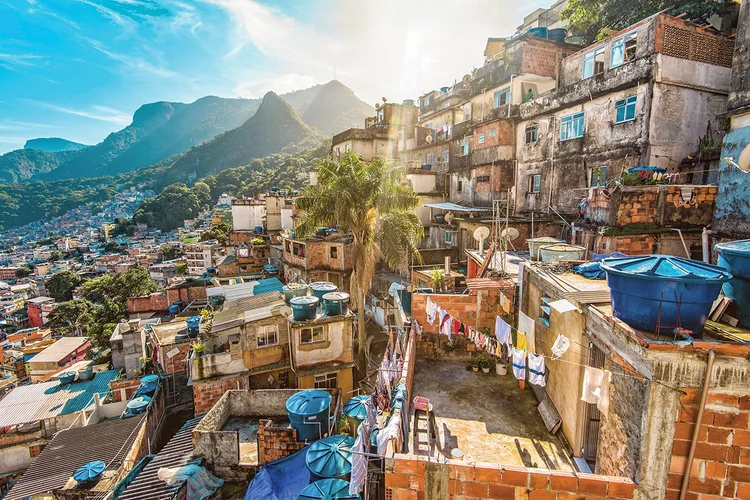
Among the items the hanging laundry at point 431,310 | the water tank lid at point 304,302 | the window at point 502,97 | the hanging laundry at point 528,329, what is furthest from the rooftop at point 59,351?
the window at point 502,97

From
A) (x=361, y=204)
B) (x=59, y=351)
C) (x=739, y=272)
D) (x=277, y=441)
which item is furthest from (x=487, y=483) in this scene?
(x=59, y=351)

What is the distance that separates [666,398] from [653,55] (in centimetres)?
1882

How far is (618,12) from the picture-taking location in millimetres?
23547

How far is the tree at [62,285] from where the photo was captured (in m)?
68.1

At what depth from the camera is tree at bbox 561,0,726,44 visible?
63.9ft

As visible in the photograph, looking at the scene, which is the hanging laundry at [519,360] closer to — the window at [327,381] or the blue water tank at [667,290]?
the blue water tank at [667,290]

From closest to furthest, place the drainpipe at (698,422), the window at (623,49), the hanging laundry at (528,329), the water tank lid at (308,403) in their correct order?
the drainpipe at (698,422)
the hanging laundry at (528,329)
the water tank lid at (308,403)
the window at (623,49)

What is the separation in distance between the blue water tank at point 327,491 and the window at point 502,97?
2774 cm

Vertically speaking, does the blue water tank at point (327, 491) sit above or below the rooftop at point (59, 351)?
above

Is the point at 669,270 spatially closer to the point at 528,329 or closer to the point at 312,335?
the point at 528,329

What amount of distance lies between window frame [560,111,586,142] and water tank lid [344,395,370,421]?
19.0 metres

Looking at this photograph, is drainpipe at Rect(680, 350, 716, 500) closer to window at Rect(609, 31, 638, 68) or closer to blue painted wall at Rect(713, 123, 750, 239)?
blue painted wall at Rect(713, 123, 750, 239)

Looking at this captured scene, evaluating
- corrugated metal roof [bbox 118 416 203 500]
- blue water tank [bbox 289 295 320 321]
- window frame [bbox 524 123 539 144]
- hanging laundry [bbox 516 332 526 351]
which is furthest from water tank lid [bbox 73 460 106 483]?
window frame [bbox 524 123 539 144]

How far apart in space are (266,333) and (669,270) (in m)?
17.1
